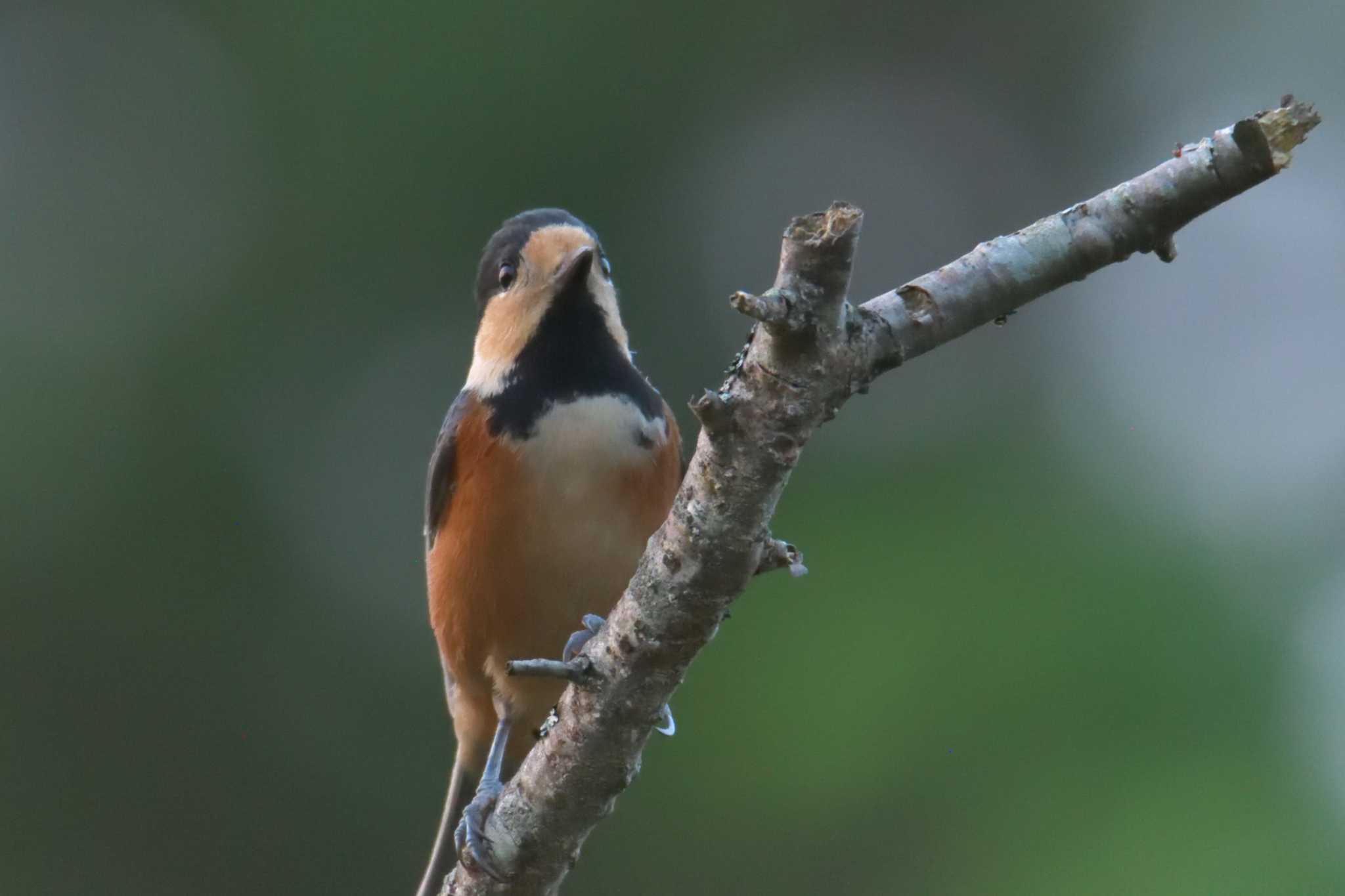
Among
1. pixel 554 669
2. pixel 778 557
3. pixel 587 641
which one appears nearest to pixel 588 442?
pixel 587 641

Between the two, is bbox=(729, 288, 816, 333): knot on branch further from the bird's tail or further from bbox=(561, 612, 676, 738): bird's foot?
the bird's tail

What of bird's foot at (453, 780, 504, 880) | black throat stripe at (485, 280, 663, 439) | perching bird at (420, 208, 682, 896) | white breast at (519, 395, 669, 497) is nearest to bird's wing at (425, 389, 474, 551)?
perching bird at (420, 208, 682, 896)

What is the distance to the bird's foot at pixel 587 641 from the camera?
11.7ft

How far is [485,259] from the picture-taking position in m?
5.29

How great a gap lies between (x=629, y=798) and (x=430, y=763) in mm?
1705

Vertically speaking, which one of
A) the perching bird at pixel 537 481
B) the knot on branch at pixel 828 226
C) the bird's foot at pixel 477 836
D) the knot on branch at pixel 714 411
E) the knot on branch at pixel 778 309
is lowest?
the bird's foot at pixel 477 836

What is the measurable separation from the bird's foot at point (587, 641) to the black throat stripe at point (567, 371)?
69cm

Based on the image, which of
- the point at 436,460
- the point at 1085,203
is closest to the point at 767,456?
the point at 1085,203

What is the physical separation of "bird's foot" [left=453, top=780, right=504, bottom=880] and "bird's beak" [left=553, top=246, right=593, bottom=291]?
1.55 m

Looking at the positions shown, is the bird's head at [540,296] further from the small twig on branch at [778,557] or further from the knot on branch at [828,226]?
the knot on branch at [828,226]

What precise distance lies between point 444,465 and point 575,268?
0.72 meters

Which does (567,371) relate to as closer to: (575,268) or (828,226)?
(575,268)

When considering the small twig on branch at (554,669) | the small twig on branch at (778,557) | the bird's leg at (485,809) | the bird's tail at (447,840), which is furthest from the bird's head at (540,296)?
the small twig on branch at (778,557)

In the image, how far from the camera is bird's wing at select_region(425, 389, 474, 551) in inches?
189
